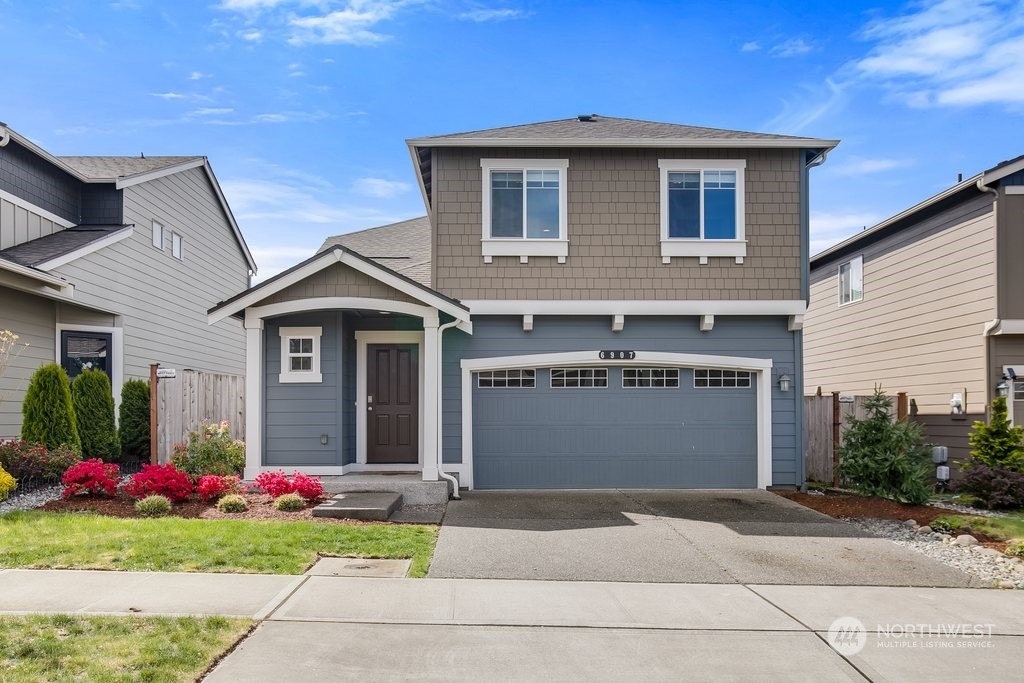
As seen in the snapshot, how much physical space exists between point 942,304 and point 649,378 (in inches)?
250

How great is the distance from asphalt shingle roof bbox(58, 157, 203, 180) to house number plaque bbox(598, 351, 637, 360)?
34.4 feet

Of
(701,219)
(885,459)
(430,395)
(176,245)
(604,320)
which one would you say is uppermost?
(176,245)

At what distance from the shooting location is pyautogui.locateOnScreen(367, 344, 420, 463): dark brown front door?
12086 millimetres

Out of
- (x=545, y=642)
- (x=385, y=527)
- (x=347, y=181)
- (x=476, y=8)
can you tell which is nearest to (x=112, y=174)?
(x=347, y=181)

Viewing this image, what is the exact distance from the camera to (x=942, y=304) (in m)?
14.0

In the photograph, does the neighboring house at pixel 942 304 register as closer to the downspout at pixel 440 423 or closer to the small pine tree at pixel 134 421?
the downspout at pixel 440 423

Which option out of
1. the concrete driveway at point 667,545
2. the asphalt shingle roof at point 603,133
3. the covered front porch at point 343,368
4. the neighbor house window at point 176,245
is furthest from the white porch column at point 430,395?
the neighbor house window at point 176,245

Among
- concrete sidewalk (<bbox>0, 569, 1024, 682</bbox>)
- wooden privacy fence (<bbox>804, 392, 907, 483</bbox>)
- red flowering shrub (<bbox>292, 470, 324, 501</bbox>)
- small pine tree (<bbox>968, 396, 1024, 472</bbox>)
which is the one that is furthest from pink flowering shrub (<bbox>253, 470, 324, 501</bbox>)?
small pine tree (<bbox>968, 396, 1024, 472</bbox>)

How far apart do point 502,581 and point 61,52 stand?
12553 millimetres

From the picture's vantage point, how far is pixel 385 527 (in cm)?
848

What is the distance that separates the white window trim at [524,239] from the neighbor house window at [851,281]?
→ 8.83 meters

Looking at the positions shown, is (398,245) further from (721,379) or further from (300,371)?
(721,379)

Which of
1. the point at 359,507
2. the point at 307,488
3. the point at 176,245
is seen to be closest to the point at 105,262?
the point at 176,245

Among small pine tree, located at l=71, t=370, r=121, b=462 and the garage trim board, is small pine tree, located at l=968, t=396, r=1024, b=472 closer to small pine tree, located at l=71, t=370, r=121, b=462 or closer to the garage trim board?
the garage trim board
